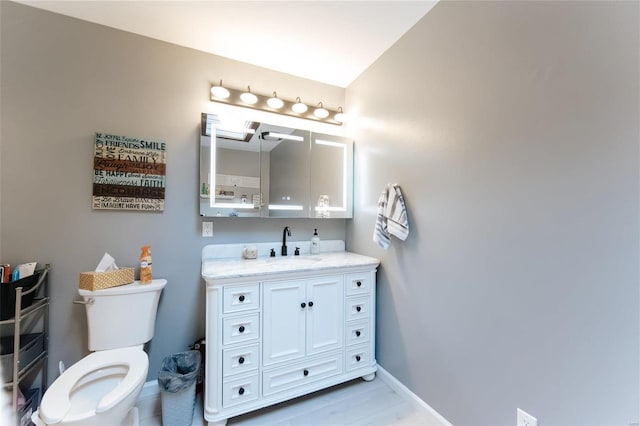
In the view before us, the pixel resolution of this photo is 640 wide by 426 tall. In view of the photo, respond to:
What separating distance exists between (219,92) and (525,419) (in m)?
2.70

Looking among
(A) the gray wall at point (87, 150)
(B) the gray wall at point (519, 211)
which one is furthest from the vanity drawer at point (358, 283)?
(A) the gray wall at point (87, 150)

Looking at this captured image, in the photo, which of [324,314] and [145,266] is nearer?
[145,266]

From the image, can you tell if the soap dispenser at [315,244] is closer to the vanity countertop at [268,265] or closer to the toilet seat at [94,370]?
the vanity countertop at [268,265]

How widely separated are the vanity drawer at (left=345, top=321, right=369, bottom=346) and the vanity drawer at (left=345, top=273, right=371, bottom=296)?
243mm

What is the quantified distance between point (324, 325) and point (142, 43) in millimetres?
2426

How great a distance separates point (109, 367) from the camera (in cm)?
144

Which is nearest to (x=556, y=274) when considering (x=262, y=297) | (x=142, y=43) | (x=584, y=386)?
(x=584, y=386)

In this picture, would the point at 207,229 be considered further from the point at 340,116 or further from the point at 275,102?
the point at 340,116

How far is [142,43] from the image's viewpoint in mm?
1853

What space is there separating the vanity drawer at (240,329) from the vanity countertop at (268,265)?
269 mm

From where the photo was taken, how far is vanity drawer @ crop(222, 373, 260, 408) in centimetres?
151

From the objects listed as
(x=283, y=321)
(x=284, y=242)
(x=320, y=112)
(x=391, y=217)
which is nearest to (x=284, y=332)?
(x=283, y=321)

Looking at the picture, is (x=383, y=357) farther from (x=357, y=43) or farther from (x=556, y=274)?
(x=357, y=43)

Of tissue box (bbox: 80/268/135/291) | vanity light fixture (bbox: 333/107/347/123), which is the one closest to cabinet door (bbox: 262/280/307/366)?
tissue box (bbox: 80/268/135/291)
